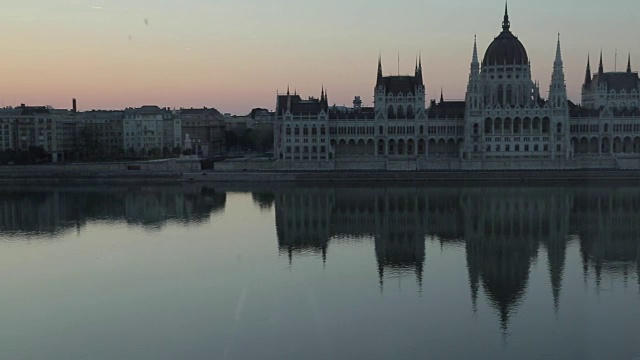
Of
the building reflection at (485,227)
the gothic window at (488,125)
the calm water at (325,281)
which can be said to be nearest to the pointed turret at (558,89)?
the gothic window at (488,125)

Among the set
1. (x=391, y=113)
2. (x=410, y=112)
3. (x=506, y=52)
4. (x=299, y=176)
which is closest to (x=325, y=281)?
(x=299, y=176)

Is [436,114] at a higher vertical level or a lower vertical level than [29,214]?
higher

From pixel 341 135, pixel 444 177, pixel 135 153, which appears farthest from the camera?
pixel 135 153

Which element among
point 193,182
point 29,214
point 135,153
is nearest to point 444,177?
point 193,182

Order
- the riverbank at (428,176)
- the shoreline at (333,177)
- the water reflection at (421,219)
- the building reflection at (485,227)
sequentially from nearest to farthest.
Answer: the building reflection at (485,227)
the water reflection at (421,219)
the riverbank at (428,176)
the shoreline at (333,177)

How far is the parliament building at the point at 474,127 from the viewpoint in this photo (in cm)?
5588

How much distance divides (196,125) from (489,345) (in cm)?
6716

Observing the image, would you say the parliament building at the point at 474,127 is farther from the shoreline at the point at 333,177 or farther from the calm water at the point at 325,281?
the calm water at the point at 325,281

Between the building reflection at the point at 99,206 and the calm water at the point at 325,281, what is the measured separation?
0.79ft

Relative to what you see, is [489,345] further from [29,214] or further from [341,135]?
[341,135]

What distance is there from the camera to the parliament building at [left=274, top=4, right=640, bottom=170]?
55875 mm

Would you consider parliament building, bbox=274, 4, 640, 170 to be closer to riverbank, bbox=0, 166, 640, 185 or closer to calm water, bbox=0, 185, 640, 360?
riverbank, bbox=0, 166, 640, 185

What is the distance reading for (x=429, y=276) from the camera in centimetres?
2205

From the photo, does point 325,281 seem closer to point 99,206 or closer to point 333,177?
point 99,206
